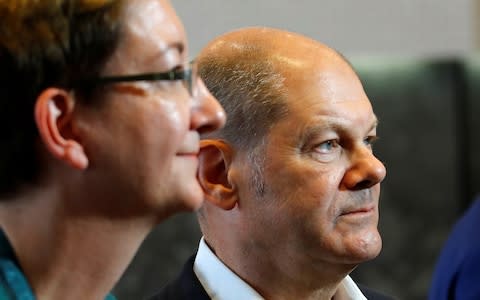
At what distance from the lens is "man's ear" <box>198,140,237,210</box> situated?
158 centimetres

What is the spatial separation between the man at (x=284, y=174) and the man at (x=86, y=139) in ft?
1.33

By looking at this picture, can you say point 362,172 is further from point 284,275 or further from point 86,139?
point 86,139

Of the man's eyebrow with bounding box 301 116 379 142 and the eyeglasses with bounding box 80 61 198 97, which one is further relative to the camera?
the man's eyebrow with bounding box 301 116 379 142

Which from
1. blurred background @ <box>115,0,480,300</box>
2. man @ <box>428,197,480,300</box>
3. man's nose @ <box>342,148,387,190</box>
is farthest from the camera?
blurred background @ <box>115,0,480,300</box>

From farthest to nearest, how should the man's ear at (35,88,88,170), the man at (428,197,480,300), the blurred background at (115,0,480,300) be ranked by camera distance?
1. the blurred background at (115,0,480,300)
2. the man at (428,197,480,300)
3. the man's ear at (35,88,88,170)

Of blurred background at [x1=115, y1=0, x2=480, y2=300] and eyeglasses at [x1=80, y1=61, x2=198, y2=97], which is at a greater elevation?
eyeglasses at [x1=80, y1=61, x2=198, y2=97]

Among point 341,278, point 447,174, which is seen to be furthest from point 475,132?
point 341,278

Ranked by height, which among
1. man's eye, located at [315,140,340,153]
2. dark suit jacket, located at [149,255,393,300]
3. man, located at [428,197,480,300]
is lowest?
man, located at [428,197,480,300]

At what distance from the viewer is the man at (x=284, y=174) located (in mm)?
1520

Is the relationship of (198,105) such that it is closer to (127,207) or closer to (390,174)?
(127,207)

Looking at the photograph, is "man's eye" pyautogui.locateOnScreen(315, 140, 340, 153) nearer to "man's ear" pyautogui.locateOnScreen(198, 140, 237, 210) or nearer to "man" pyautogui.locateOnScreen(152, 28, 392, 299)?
"man" pyautogui.locateOnScreen(152, 28, 392, 299)

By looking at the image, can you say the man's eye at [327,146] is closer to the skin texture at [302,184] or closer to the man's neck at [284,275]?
the skin texture at [302,184]

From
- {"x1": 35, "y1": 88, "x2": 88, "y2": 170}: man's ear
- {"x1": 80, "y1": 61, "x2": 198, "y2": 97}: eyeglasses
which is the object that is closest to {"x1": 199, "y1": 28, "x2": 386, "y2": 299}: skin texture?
{"x1": 80, "y1": 61, "x2": 198, "y2": 97}: eyeglasses

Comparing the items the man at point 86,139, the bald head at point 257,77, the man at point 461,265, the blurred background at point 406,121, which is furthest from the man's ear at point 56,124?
the blurred background at point 406,121
